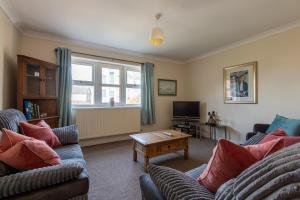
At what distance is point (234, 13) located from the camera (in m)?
2.38

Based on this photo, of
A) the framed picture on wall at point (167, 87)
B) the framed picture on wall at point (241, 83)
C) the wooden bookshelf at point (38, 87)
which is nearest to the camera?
the wooden bookshelf at point (38, 87)

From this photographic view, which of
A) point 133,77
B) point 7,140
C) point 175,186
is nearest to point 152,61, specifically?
point 133,77

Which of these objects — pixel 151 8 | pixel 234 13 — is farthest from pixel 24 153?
pixel 234 13

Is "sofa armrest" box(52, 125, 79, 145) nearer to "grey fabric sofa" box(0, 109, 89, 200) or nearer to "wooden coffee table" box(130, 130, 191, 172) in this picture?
"wooden coffee table" box(130, 130, 191, 172)

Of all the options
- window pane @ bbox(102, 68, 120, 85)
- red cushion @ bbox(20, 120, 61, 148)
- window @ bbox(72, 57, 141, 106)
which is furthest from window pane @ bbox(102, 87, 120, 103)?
red cushion @ bbox(20, 120, 61, 148)

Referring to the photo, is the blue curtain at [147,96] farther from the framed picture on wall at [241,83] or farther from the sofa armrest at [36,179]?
the sofa armrest at [36,179]

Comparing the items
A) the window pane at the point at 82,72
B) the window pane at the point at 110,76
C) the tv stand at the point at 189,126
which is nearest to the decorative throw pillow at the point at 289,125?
the tv stand at the point at 189,126

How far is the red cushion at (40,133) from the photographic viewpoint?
6.10 ft

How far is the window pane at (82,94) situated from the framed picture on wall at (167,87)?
1.97 metres

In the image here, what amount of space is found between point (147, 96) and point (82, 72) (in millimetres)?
1757

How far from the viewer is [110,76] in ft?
13.3

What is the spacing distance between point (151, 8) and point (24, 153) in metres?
2.25

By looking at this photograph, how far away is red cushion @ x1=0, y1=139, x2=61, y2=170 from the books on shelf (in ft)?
5.81

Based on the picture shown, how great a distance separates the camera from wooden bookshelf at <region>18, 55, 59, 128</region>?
2.55 m
